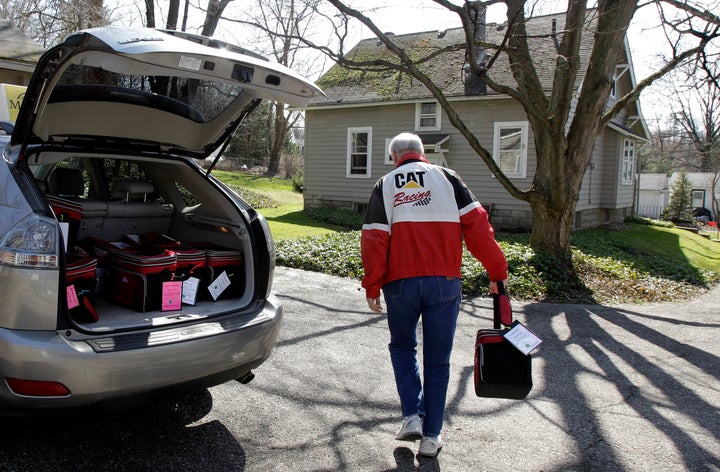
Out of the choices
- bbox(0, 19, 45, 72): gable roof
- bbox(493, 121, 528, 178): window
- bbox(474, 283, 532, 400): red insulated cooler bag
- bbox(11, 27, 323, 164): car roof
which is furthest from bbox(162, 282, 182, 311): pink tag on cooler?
bbox(493, 121, 528, 178): window

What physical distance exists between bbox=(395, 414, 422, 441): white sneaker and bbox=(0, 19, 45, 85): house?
11674 mm

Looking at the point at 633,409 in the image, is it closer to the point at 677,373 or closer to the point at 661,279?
the point at 677,373

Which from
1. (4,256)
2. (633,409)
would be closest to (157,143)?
(4,256)

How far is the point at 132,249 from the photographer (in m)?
3.81

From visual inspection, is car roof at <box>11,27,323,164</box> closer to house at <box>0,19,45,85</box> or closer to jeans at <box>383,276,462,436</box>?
jeans at <box>383,276,462,436</box>

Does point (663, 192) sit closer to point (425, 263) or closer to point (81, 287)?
point (425, 263)

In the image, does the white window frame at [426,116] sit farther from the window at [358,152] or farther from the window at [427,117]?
the window at [358,152]

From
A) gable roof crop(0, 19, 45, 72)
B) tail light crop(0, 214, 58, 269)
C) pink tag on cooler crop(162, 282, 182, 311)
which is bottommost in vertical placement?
pink tag on cooler crop(162, 282, 182, 311)

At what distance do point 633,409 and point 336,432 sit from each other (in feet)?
7.13

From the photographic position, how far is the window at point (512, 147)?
51.6ft

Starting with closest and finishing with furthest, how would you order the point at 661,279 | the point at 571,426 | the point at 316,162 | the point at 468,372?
the point at 571,426 < the point at 468,372 < the point at 661,279 < the point at 316,162

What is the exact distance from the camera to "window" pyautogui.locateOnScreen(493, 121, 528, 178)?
51.6 ft

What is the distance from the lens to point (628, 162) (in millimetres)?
21453

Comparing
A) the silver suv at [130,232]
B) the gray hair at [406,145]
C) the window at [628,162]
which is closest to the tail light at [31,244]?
the silver suv at [130,232]
